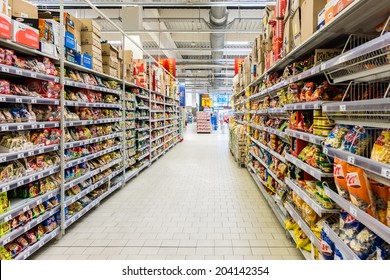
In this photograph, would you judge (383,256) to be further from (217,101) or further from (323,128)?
(217,101)

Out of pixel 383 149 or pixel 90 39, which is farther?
pixel 90 39

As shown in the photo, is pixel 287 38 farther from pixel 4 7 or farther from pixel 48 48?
pixel 4 7

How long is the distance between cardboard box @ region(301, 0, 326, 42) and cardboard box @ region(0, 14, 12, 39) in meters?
2.61

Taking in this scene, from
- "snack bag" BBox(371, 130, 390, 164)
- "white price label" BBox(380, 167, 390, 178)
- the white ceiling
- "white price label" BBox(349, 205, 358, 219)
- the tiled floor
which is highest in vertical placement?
the white ceiling

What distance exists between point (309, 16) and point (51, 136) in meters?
2.94

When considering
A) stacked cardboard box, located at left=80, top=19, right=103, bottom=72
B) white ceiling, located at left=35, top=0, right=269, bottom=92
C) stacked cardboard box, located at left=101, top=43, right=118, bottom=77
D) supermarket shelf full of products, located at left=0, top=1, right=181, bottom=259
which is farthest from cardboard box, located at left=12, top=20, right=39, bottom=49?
white ceiling, located at left=35, top=0, right=269, bottom=92

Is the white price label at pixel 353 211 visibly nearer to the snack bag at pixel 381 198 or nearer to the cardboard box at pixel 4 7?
the snack bag at pixel 381 198

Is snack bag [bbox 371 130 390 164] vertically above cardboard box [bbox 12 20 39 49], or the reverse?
cardboard box [bbox 12 20 39 49]

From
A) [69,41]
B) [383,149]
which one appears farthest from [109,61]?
[383,149]

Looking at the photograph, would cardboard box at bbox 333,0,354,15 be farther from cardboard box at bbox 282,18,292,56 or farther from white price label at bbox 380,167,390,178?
cardboard box at bbox 282,18,292,56

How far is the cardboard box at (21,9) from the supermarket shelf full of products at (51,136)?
0.05 metres

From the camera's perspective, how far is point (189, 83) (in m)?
30.6

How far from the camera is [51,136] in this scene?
3.18 meters

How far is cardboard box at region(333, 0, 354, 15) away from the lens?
179cm
